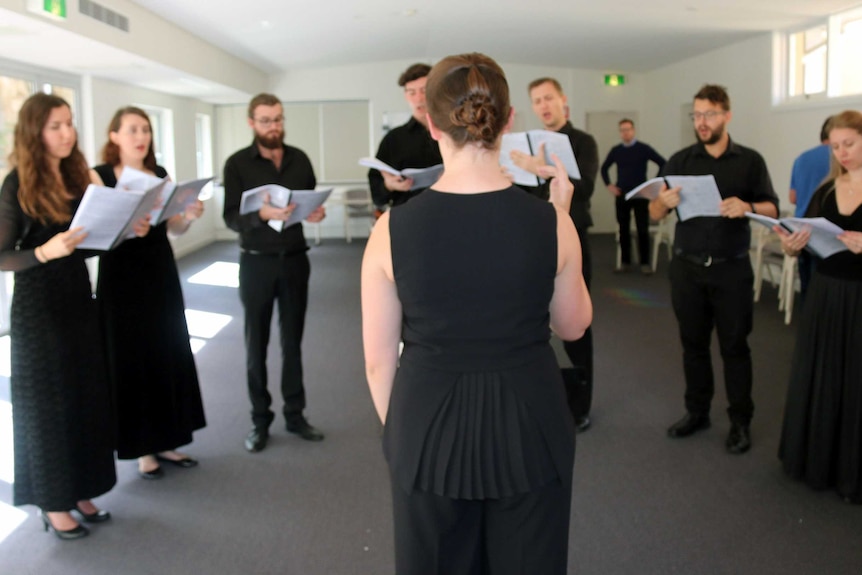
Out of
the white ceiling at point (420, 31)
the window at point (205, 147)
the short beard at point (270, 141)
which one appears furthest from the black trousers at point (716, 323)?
the window at point (205, 147)

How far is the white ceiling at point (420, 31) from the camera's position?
682 centimetres

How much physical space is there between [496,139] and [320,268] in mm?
8682

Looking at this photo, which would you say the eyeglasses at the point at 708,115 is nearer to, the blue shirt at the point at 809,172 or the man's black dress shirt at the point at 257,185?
the man's black dress shirt at the point at 257,185

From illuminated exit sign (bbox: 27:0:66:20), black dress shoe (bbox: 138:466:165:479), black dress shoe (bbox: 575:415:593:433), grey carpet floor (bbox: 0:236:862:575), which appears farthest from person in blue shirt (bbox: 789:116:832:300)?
illuminated exit sign (bbox: 27:0:66:20)

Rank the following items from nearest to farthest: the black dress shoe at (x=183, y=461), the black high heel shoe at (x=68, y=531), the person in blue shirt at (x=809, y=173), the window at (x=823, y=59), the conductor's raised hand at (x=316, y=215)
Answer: the black high heel shoe at (x=68, y=531), the black dress shoe at (x=183, y=461), the conductor's raised hand at (x=316, y=215), the person in blue shirt at (x=809, y=173), the window at (x=823, y=59)

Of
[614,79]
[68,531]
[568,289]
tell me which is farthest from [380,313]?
[614,79]

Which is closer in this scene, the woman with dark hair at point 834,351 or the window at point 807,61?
the woman with dark hair at point 834,351

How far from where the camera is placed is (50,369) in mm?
2824

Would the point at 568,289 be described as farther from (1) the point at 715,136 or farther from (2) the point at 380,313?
(1) the point at 715,136

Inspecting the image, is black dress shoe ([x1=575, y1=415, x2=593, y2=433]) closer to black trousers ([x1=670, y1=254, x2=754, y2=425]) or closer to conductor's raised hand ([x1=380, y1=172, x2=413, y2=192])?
black trousers ([x1=670, y1=254, x2=754, y2=425])

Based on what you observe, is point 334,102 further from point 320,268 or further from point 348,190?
point 320,268

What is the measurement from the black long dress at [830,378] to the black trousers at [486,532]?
2.07m

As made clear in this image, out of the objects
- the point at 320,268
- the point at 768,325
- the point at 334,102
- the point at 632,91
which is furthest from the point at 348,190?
the point at 768,325

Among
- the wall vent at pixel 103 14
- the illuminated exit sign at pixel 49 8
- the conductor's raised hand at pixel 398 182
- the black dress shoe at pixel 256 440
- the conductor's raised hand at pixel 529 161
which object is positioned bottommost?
the black dress shoe at pixel 256 440
